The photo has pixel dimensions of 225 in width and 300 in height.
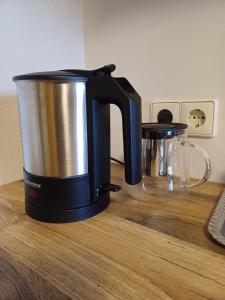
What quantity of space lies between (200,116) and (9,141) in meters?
0.51

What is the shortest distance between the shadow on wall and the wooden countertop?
173 mm

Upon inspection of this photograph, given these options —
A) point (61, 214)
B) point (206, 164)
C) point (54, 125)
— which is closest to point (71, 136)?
point (54, 125)

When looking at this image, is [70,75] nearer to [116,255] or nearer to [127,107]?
[127,107]

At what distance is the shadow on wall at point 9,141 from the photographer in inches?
24.2

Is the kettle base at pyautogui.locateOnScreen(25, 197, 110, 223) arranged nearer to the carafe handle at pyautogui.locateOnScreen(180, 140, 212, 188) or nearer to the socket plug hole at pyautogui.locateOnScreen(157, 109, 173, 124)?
the carafe handle at pyautogui.locateOnScreen(180, 140, 212, 188)

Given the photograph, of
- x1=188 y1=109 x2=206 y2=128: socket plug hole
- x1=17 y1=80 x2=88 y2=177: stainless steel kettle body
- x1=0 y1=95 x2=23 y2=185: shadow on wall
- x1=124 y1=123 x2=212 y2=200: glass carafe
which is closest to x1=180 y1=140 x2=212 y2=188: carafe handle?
x1=124 y1=123 x2=212 y2=200: glass carafe

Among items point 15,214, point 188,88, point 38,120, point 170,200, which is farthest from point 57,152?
point 188,88

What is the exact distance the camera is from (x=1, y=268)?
1.02ft

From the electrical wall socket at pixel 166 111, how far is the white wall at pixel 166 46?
2 cm

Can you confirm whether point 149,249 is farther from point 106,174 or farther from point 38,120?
point 38,120

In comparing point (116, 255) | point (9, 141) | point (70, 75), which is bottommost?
point (116, 255)

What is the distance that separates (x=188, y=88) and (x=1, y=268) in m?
0.55

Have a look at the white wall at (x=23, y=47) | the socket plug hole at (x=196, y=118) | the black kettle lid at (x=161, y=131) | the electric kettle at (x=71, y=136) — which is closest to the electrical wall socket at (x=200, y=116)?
the socket plug hole at (x=196, y=118)

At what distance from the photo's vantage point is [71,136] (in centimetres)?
39
